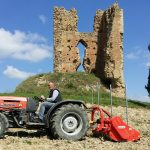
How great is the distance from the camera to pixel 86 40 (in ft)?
153

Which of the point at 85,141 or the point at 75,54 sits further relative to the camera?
the point at 75,54

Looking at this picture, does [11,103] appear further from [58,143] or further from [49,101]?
[58,143]

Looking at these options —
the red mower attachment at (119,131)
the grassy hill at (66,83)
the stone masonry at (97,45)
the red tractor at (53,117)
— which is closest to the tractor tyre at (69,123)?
the red tractor at (53,117)

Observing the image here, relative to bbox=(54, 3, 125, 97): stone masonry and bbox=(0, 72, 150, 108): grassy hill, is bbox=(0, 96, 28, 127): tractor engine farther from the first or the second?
bbox=(54, 3, 125, 97): stone masonry

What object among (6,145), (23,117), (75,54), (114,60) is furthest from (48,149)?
(75,54)

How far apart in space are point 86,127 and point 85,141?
52cm

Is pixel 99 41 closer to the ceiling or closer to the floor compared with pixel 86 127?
closer to the ceiling

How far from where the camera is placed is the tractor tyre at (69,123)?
13320mm

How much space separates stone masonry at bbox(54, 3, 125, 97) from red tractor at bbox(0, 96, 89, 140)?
29367 mm

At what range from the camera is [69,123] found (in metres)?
13.7

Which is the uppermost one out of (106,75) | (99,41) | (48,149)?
(99,41)

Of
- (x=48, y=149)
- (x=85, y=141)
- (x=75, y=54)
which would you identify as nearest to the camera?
(x=48, y=149)

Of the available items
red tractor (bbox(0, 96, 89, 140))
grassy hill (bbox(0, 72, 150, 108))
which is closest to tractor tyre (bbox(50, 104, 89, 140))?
red tractor (bbox(0, 96, 89, 140))

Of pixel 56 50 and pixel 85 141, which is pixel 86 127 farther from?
pixel 56 50
